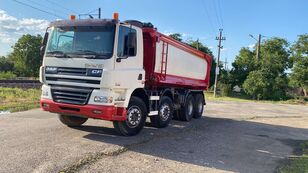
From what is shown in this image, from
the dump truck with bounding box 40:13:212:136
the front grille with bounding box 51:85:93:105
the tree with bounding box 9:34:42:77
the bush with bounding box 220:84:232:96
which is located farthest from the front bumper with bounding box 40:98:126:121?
the tree with bounding box 9:34:42:77

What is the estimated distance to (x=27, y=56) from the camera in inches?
2616

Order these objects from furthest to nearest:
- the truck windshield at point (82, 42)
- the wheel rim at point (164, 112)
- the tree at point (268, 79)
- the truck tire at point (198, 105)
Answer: the tree at point (268, 79) → the truck tire at point (198, 105) → the wheel rim at point (164, 112) → the truck windshield at point (82, 42)

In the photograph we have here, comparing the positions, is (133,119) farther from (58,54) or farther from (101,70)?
(58,54)

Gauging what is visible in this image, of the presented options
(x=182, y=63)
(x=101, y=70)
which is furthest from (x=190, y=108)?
(x=101, y=70)

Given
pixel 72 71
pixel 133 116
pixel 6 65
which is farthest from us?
pixel 6 65

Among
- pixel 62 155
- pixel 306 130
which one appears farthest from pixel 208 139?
pixel 306 130

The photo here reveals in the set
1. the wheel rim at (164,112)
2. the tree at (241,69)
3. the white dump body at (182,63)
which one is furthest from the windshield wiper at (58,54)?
the tree at (241,69)

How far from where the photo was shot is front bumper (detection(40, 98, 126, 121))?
26.0 ft

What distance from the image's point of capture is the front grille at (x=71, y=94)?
8055mm

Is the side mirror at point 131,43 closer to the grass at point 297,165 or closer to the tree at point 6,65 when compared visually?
the grass at point 297,165

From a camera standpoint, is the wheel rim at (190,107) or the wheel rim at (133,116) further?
the wheel rim at (190,107)

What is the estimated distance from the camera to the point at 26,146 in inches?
286

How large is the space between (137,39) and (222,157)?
3842 millimetres

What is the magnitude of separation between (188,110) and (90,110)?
623 cm
